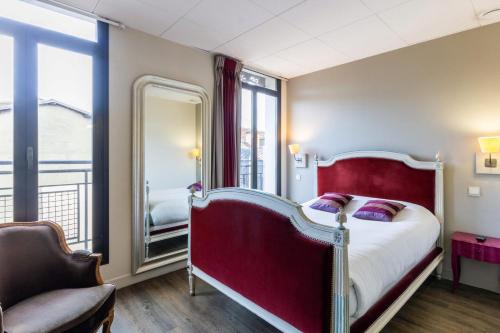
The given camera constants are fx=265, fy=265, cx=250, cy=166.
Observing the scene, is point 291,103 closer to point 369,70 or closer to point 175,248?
point 369,70

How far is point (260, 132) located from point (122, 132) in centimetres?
220

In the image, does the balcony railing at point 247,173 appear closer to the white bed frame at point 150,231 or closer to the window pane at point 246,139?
the window pane at point 246,139

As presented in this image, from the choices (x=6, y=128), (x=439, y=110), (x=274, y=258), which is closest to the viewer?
(x=274, y=258)

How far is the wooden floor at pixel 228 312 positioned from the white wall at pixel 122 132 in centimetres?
35

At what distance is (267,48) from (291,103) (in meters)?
1.39

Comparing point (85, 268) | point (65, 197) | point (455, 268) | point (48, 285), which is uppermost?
point (65, 197)

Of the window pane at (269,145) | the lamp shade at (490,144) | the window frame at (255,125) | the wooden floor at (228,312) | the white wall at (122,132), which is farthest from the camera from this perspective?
the window pane at (269,145)

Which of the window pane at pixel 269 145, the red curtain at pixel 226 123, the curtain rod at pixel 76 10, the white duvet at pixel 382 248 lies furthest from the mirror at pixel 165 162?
the white duvet at pixel 382 248

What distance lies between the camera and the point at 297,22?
261cm

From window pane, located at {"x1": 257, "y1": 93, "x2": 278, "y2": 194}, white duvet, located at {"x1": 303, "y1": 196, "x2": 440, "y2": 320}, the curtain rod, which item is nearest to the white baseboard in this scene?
white duvet, located at {"x1": 303, "y1": 196, "x2": 440, "y2": 320}

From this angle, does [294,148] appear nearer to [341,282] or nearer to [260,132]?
[260,132]

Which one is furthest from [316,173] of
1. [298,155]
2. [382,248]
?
[382,248]

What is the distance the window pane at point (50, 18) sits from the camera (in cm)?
221

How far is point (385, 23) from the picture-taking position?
8.61 ft
